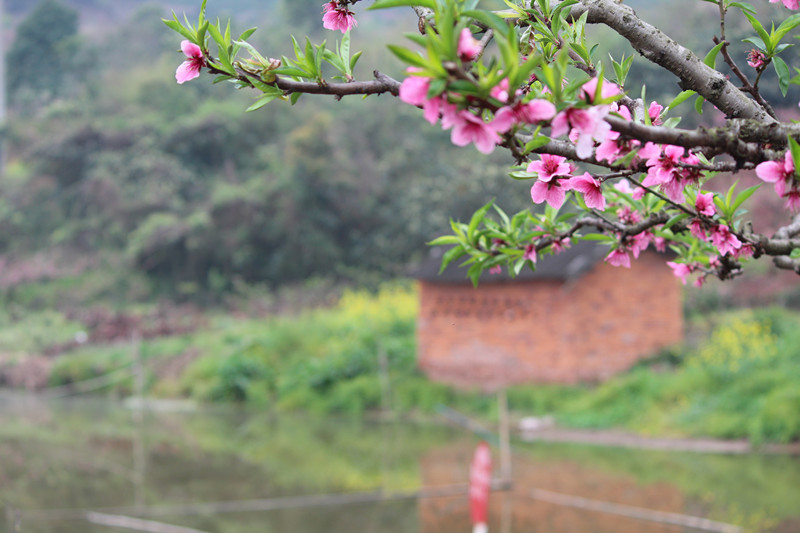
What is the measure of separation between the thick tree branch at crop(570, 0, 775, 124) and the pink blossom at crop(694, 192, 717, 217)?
0.72 ft

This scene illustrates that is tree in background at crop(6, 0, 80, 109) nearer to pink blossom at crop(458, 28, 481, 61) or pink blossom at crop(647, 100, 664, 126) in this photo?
pink blossom at crop(647, 100, 664, 126)

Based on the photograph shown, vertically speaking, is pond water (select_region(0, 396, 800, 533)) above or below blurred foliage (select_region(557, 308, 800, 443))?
below

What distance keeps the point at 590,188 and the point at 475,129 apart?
0.54 meters

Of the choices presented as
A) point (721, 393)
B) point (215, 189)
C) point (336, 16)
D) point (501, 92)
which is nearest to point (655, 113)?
point (501, 92)

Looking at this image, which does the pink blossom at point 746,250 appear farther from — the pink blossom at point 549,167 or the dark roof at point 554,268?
the dark roof at point 554,268

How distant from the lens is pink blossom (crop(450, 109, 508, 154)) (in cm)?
135

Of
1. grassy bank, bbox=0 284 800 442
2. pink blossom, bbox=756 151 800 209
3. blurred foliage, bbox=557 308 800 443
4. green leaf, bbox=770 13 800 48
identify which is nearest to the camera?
pink blossom, bbox=756 151 800 209

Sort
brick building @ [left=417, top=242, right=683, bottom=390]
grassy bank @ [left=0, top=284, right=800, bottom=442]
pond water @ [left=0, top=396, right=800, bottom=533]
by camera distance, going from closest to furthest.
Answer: pond water @ [left=0, top=396, right=800, bottom=533]
grassy bank @ [left=0, top=284, right=800, bottom=442]
brick building @ [left=417, top=242, right=683, bottom=390]

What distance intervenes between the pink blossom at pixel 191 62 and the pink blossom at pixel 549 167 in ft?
2.56

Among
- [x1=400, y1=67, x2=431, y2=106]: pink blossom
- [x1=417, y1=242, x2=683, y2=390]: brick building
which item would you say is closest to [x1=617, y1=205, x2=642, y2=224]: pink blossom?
[x1=400, y1=67, x2=431, y2=106]: pink blossom

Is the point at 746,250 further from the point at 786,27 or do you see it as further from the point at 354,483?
the point at 354,483

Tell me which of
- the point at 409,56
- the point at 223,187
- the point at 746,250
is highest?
the point at 223,187

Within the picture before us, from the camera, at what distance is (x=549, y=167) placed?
1.74m

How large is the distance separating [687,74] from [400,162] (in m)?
20.7
